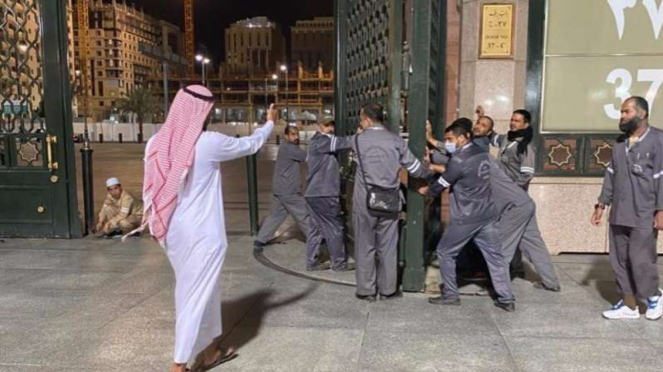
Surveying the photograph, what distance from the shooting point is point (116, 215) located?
830cm

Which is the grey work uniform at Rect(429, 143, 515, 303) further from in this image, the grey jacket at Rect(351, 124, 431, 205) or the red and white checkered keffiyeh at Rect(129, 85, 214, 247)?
the red and white checkered keffiyeh at Rect(129, 85, 214, 247)

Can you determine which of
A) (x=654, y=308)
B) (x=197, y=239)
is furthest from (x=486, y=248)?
(x=197, y=239)

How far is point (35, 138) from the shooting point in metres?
7.86

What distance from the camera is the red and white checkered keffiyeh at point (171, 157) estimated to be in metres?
3.45

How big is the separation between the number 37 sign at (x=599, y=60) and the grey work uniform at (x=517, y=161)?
5.62 feet

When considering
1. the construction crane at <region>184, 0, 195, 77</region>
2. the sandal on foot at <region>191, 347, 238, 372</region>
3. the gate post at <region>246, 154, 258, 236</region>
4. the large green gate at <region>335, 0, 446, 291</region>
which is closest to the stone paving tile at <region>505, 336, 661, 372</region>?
the large green gate at <region>335, 0, 446, 291</region>

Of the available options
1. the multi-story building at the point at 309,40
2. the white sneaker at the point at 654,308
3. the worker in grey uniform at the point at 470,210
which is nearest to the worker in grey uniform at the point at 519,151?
the worker in grey uniform at the point at 470,210

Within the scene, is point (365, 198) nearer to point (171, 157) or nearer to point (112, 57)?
point (171, 157)

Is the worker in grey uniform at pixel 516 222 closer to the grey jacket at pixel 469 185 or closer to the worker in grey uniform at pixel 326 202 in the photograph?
the grey jacket at pixel 469 185

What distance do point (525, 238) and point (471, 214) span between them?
1072 millimetres

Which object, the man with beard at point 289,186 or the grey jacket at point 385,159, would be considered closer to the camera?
the grey jacket at point 385,159

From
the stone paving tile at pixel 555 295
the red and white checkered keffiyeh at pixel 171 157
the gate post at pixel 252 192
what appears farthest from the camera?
the gate post at pixel 252 192

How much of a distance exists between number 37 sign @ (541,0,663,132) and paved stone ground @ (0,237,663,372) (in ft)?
6.53

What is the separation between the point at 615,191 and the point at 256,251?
4271 mm
